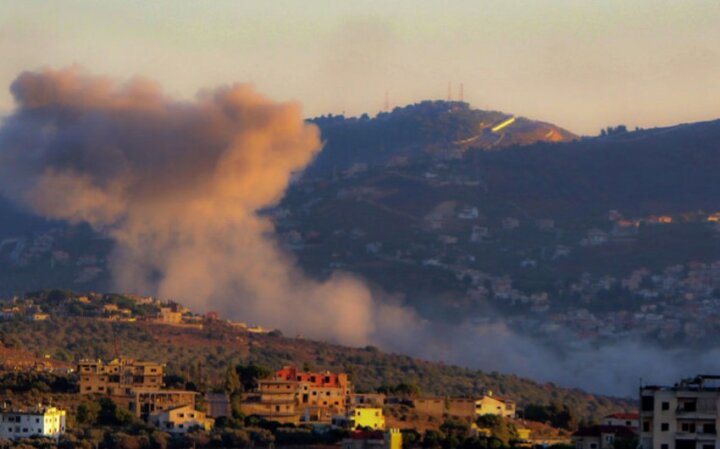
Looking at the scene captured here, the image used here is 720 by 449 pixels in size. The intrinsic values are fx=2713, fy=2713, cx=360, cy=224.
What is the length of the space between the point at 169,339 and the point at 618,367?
90.5 feet

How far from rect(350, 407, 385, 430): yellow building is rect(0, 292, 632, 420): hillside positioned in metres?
19.6

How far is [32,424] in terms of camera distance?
81438 mm

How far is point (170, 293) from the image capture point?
15900 centimetres

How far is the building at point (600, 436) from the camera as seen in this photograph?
236 ft

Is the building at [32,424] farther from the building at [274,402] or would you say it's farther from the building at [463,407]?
the building at [463,407]

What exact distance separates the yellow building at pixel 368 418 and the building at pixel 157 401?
5.37 m

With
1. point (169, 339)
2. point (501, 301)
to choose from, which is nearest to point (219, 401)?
point (169, 339)

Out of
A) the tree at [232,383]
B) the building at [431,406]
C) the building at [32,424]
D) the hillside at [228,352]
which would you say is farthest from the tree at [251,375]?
the building at [32,424]

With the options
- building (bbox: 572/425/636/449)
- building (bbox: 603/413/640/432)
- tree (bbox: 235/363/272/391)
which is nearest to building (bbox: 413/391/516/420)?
tree (bbox: 235/363/272/391)

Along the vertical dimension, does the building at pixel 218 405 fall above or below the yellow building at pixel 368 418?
above

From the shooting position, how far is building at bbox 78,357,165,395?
94.1 metres

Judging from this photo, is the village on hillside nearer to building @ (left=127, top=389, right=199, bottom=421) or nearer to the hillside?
building @ (left=127, top=389, right=199, bottom=421)

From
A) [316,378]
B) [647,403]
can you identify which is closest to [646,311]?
[316,378]

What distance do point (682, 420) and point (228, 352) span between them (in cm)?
6661
